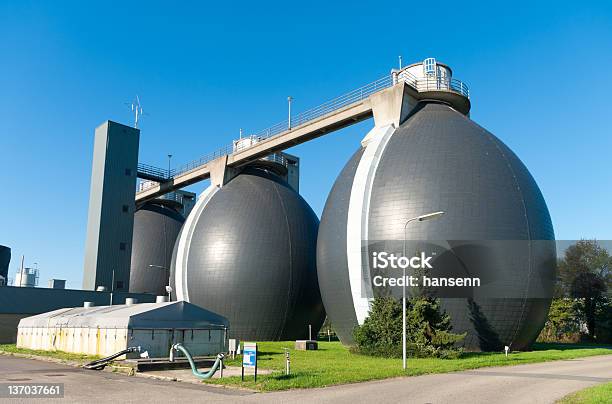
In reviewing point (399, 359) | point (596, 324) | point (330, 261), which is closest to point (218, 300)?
point (330, 261)

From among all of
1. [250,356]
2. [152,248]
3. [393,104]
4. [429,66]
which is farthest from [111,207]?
[250,356]

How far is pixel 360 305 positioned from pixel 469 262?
7.49 meters

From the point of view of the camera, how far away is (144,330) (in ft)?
93.4

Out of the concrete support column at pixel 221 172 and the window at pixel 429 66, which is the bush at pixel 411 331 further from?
the concrete support column at pixel 221 172

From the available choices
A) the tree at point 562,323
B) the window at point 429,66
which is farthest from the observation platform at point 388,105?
the tree at point 562,323

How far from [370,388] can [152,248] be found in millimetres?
48546

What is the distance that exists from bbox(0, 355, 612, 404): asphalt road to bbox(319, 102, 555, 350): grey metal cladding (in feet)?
28.6

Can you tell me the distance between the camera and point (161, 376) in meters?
21.2

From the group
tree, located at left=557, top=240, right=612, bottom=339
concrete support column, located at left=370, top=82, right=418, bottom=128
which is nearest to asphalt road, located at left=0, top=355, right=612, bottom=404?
concrete support column, located at left=370, top=82, right=418, bottom=128

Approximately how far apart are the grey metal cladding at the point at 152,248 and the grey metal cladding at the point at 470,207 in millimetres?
30539

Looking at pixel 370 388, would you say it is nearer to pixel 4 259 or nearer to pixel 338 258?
pixel 338 258

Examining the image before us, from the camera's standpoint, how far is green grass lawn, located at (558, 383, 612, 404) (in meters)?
14.7

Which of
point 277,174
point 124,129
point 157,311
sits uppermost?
point 124,129

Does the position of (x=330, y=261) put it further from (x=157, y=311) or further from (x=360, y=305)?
(x=157, y=311)
